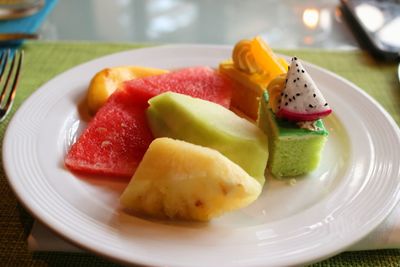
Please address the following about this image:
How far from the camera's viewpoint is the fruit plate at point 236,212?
0.96 metres

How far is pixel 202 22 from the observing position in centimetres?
246

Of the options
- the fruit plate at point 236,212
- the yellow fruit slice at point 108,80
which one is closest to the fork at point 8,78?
the fruit plate at point 236,212

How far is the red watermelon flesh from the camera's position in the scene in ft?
4.06

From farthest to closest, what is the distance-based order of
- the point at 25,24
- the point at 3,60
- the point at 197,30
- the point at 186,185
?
the point at 197,30
the point at 25,24
the point at 3,60
the point at 186,185

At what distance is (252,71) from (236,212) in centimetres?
54

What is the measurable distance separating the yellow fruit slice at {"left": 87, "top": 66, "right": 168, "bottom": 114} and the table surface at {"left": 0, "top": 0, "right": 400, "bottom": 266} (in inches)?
11.8

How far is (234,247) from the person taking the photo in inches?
38.6

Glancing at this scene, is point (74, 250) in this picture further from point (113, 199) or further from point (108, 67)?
point (108, 67)

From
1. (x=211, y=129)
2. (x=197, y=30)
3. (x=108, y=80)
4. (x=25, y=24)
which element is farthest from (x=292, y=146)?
(x=25, y=24)

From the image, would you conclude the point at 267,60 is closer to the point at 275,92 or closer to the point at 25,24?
the point at 275,92

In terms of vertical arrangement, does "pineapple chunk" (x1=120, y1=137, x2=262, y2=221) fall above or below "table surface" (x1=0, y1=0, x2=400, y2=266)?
above

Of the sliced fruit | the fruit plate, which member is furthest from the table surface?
the sliced fruit

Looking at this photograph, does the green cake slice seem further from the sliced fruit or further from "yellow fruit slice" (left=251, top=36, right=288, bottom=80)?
"yellow fruit slice" (left=251, top=36, right=288, bottom=80)

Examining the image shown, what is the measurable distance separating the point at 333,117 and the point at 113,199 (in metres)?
0.74
